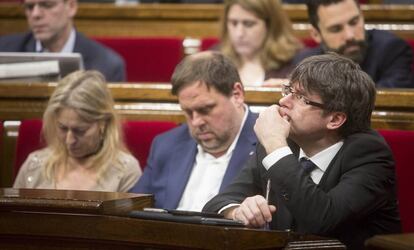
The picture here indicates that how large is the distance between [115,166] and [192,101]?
320 millimetres

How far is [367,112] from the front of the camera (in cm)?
181

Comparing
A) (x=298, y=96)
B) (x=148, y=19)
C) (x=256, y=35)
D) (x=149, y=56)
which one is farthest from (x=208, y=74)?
(x=148, y=19)

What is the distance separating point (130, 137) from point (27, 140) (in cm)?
29

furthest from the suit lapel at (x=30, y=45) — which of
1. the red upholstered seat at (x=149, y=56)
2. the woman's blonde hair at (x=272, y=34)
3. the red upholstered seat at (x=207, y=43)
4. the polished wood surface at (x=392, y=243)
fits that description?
the polished wood surface at (x=392, y=243)

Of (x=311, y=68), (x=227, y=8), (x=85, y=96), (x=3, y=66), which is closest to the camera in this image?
(x=311, y=68)

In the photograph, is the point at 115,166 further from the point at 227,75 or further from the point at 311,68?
the point at 311,68

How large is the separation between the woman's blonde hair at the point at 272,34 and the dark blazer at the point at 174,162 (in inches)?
28.9

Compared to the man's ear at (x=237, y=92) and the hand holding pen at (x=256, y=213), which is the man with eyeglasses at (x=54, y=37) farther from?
the hand holding pen at (x=256, y=213)

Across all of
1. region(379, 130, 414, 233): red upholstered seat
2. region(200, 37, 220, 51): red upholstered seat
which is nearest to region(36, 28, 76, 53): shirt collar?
region(200, 37, 220, 51): red upholstered seat

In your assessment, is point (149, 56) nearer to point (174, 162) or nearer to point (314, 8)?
point (314, 8)

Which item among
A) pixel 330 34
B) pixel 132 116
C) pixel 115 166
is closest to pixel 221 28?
pixel 330 34

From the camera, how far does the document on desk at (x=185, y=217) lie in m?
1.60

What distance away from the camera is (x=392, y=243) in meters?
1.48

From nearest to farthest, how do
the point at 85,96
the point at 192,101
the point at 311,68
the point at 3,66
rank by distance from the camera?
the point at 311,68, the point at 192,101, the point at 85,96, the point at 3,66
